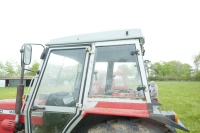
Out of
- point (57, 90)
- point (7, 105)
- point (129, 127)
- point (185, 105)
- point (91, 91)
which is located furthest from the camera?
point (185, 105)

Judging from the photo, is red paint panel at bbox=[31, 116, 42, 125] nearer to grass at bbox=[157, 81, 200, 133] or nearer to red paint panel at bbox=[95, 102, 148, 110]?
red paint panel at bbox=[95, 102, 148, 110]

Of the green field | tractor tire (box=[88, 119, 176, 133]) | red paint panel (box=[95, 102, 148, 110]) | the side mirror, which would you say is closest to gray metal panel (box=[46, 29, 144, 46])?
the side mirror

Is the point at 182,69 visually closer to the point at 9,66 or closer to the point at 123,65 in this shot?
the point at 9,66

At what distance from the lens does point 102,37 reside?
287cm

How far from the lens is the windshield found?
2.69m

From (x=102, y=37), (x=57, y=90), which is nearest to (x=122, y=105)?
(x=102, y=37)

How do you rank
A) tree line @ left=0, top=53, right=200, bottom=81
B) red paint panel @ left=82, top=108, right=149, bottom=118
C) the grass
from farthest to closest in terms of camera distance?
1. tree line @ left=0, top=53, right=200, bottom=81
2. the grass
3. red paint panel @ left=82, top=108, right=149, bottom=118

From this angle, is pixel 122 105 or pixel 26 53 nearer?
pixel 122 105

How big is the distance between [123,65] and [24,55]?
1.39 metres

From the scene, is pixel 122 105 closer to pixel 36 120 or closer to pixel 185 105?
pixel 36 120

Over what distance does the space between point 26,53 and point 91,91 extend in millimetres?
1084

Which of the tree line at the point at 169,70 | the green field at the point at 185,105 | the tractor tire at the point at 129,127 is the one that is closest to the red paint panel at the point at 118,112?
the tractor tire at the point at 129,127

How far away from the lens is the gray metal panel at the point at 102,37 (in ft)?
8.85

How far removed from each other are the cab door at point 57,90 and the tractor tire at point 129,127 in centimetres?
58
